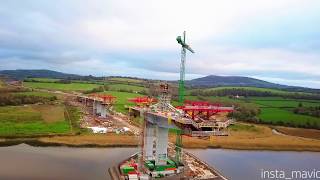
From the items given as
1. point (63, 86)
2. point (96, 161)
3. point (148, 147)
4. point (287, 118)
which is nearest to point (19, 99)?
point (63, 86)

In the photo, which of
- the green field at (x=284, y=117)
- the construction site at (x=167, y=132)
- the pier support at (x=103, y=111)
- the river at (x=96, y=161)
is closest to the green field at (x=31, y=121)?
the river at (x=96, y=161)

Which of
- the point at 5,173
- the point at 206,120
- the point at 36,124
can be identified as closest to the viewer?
the point at 206,120

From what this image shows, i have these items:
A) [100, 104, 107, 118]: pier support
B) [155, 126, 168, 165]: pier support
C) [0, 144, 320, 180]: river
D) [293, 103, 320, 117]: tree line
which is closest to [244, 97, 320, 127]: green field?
[293, 103, 320, 117]: tree line

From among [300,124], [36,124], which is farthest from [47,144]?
[300,124]

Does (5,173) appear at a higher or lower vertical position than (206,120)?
lower

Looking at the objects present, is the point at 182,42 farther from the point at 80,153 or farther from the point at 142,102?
the point at 80,153

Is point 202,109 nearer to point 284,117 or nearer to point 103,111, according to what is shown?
point 103,111
